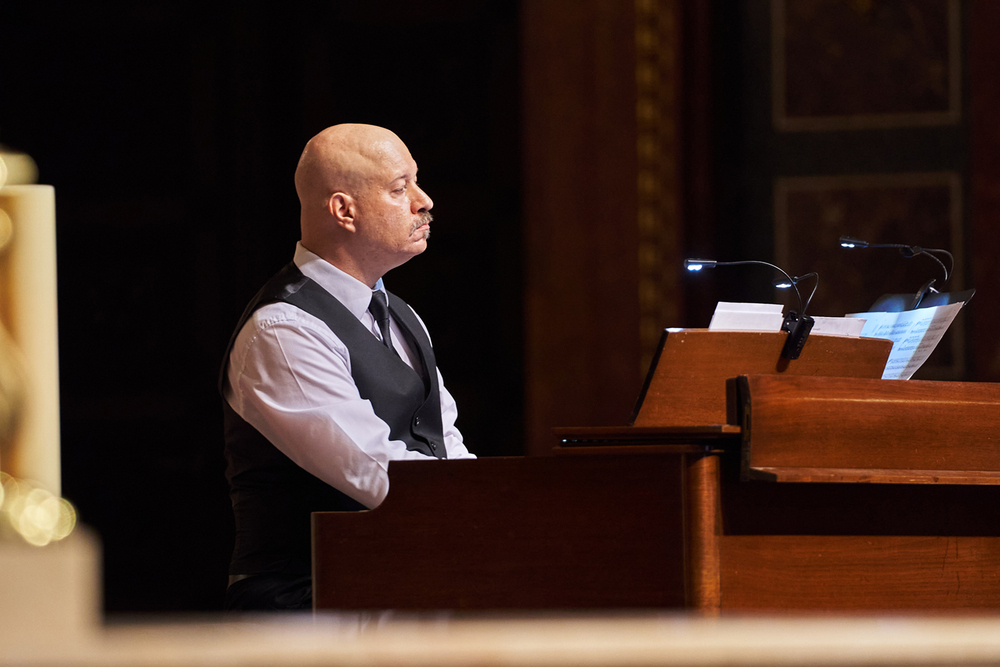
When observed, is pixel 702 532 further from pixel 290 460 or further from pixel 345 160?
pixel 345 160

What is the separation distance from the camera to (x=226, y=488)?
4.42 meters

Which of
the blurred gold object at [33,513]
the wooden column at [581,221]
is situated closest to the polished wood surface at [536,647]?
the blurred gold object at [33,513]

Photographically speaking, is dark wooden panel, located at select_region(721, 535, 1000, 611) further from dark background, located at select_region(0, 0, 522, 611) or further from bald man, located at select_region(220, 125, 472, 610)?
dark background, located at select_region(0, 0, 522, 611)

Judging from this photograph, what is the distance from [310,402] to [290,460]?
0.61 ft

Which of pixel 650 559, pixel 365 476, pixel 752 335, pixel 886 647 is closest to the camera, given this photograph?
pixel 886 647

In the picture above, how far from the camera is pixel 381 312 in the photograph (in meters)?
2.59

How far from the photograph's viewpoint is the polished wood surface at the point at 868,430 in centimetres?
161

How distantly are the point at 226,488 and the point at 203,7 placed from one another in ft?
5.77

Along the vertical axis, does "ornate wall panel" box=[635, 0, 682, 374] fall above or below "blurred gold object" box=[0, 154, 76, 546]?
above

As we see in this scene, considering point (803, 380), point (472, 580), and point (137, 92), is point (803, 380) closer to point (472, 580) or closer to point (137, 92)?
point (472, 580)

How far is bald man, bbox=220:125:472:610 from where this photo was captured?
2176mm

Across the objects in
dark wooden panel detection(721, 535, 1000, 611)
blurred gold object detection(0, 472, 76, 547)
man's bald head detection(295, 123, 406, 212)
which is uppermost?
man's bald head detection(295, 123, 406, 212)

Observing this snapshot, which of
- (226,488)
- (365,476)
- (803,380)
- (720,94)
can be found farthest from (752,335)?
(226,488)

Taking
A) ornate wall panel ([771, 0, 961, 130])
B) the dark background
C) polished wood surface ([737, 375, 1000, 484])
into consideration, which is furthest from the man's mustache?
ornate wall panel ([771, 0, 961, 130])
